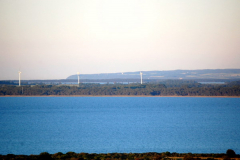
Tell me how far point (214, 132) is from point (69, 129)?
16.8m

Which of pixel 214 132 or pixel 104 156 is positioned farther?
pixel 214 132

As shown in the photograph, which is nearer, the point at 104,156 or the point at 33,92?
the point at 104,156

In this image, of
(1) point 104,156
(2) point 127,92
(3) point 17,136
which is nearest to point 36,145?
(3) point 17,136


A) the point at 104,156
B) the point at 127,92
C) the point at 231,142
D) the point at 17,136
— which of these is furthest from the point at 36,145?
the point at 127,92

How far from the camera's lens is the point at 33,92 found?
400ft

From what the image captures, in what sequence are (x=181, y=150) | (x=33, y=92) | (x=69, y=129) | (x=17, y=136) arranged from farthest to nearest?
(x=33, y=92)
(x=69, y=129)
(x=17, y=136)
(x=181, y=150)

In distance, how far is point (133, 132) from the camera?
3909 cm

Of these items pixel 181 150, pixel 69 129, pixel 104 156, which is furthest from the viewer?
pixel 69 129

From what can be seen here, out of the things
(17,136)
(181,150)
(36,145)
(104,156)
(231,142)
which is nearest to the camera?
(104,156)

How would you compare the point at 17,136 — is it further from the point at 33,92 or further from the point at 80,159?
the point at 33,92

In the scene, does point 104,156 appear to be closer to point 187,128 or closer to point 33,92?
point 187,128

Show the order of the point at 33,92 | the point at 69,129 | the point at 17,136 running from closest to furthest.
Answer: the point at 17,136 < the point at 69,129 < the point at 33,92

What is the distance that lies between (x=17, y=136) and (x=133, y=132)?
1227 cm

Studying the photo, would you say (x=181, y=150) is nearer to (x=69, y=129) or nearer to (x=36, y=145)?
(x=36, y=145)
